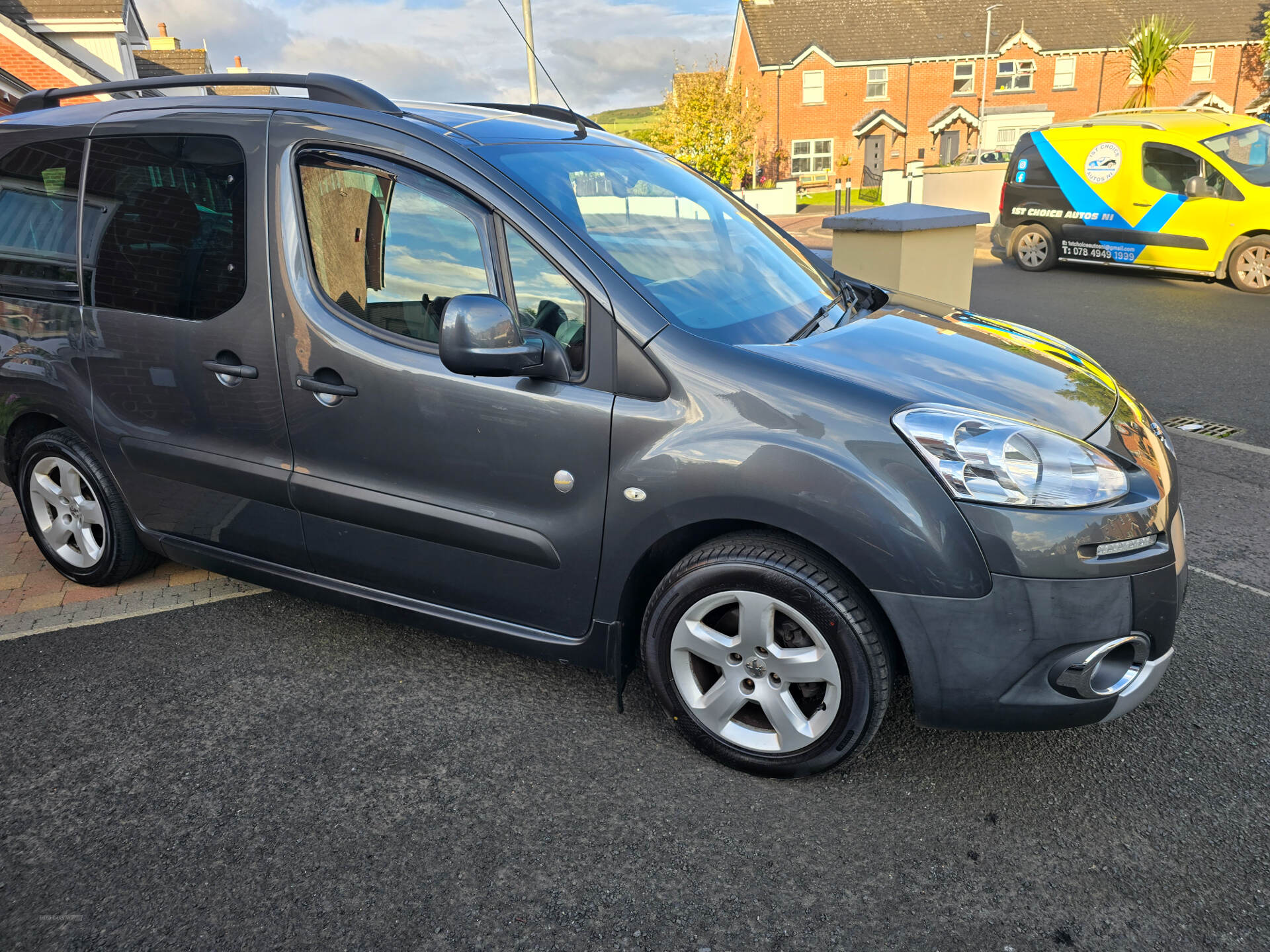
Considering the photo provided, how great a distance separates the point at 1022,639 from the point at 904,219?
5.12 metres

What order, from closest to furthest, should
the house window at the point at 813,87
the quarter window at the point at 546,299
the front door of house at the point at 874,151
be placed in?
1. the quarter window at the point at 546,299
2. the house window at the point at 813,87
3. the front door of house at the point at 874,151

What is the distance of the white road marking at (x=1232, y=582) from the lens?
153 inches

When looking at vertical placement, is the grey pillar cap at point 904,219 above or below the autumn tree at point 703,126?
below

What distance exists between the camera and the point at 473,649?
362 cm

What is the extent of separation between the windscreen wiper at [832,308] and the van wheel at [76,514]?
2.76m

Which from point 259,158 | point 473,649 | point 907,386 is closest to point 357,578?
point 473,649

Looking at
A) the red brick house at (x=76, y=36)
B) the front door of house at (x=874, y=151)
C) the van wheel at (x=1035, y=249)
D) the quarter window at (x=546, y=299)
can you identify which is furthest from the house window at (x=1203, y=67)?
the quarter window at (x=546, y=299)

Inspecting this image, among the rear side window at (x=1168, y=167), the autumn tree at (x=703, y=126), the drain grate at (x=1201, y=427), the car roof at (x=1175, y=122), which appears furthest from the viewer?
the autumn tree at (x=703, y=126)

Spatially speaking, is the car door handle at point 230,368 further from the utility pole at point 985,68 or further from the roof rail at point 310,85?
the utility pole at point 985,68

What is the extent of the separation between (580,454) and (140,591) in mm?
2505

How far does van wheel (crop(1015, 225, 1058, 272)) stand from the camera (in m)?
14.3

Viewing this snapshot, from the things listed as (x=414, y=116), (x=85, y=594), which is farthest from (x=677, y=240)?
(x=85, y=594)

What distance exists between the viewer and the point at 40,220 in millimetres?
3736

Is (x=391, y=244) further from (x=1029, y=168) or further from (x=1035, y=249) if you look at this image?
(x=1035, y=249)
